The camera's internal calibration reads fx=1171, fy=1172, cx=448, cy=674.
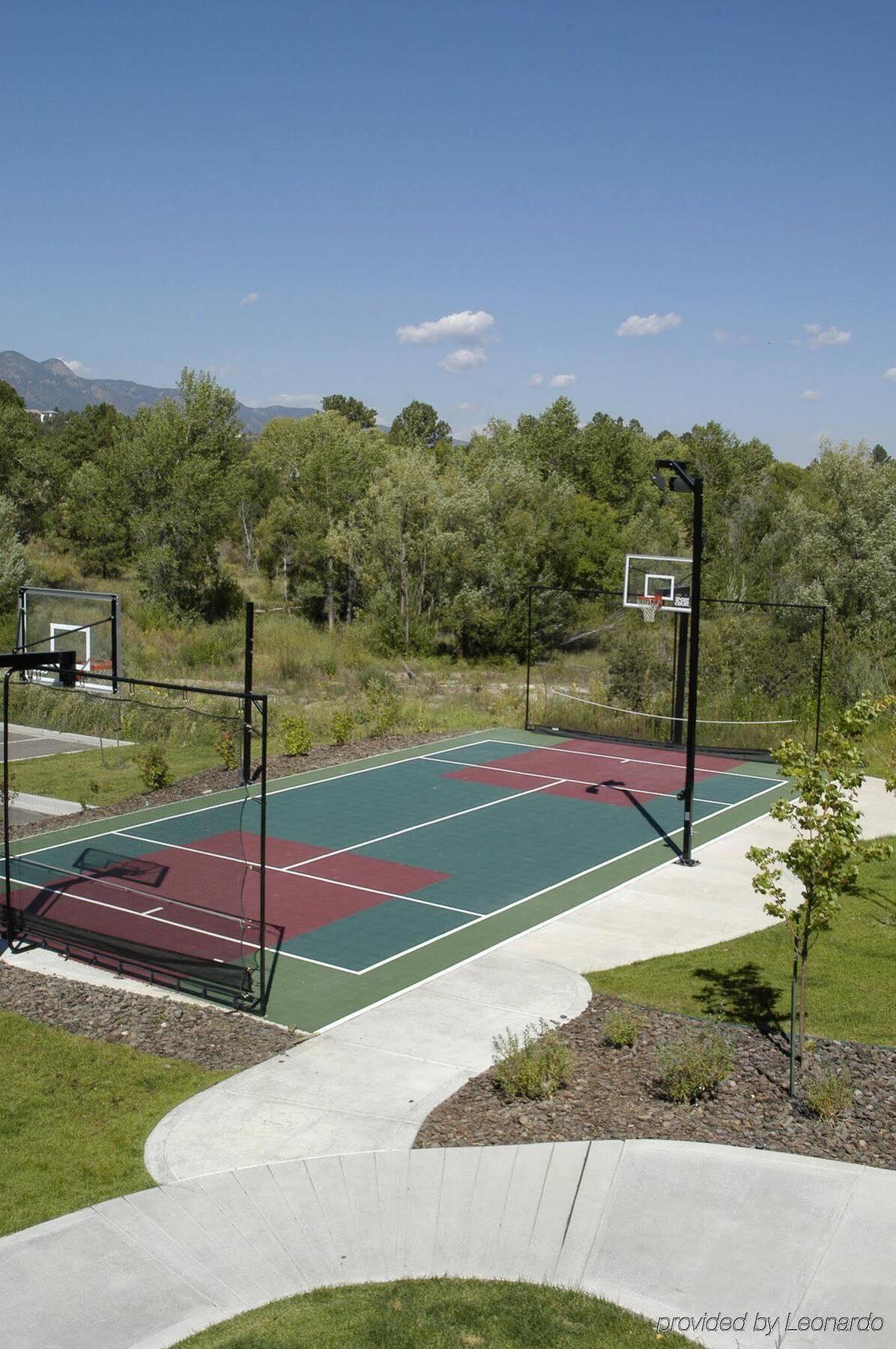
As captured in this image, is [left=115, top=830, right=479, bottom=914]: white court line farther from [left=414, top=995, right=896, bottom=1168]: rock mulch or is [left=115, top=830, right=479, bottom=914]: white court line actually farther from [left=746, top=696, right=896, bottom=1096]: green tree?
[left=746, top=696, right=896, bottom=1096]: green tree

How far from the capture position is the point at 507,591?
4412cm

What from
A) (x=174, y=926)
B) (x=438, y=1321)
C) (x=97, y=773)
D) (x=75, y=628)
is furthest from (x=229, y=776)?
(x=438, y=1321)

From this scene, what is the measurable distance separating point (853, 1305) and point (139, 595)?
45.1 metres

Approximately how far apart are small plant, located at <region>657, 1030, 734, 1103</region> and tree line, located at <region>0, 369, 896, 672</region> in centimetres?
2142

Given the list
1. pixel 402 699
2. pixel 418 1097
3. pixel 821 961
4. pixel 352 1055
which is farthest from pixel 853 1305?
pixel 402 699

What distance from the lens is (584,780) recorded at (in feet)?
74.7

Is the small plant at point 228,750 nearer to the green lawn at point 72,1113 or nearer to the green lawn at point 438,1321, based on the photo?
the green lawn at point 72,1113

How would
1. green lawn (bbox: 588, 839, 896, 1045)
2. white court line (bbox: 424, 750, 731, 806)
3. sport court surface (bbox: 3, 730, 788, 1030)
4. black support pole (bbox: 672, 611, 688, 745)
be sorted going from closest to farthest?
green lawn (bbox: 588, 839, 896, 1045), sport court surface (bbox: 3, 730, 788, 1030), white court line (bbox: 424, 750, 731, 806), black support pole (bbox: 672, 611, 688, 745)

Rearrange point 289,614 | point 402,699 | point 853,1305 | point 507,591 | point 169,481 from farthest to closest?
point 289,614, point 169,481, point 507,591, point 402,699, point 853,1305

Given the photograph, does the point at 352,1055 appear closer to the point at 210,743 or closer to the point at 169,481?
the point at 210,743

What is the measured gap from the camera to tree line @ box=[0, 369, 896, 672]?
3778 centimetres

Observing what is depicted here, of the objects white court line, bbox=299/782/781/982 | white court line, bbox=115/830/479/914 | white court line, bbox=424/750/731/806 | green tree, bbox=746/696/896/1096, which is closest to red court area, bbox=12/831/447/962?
white court line, bbox=115/830/479/914

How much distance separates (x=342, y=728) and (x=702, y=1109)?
17.6 metres

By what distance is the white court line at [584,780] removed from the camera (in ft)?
70.3
